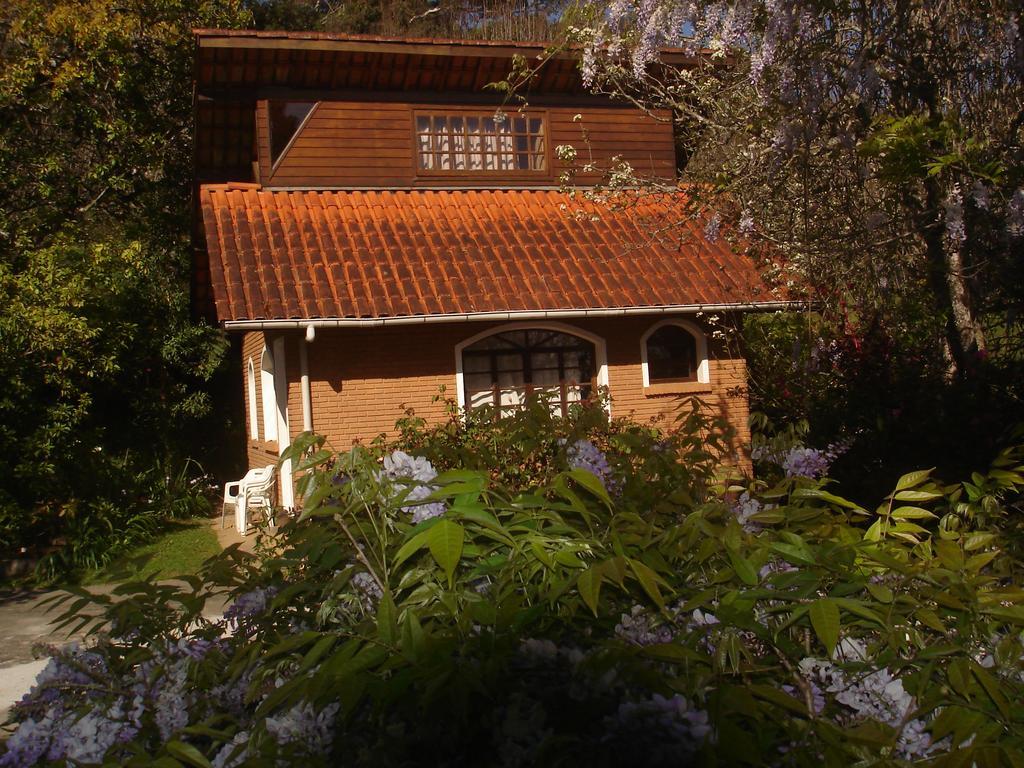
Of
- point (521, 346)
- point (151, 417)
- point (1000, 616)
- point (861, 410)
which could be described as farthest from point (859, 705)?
point (151, 417)

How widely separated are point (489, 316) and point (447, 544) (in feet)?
31.9

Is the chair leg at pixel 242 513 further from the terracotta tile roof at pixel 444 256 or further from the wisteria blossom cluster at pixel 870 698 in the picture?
the wisteria blossom cluster at pixel 870 698

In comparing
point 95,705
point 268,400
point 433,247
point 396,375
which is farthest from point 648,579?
point 268,400

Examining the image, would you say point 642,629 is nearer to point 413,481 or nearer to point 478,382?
point 413,481

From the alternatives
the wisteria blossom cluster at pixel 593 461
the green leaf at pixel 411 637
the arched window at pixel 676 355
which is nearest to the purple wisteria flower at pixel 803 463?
the wisteria blossom cluster at pixel 593 461

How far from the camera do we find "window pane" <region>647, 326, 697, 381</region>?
13469 mm

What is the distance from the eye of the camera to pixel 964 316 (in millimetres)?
9328

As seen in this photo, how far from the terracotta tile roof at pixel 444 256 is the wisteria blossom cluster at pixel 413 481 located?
340 inches

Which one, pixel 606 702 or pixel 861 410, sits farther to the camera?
A: pixel 861 410

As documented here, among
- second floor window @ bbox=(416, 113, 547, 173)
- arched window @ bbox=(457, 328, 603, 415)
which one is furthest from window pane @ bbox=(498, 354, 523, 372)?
second floor window @ bbox=(416, 113, 547, 173)

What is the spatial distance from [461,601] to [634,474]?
904 millimetres

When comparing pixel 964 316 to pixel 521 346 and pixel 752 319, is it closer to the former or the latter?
pixel 752 319

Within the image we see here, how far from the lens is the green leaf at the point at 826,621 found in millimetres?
1679

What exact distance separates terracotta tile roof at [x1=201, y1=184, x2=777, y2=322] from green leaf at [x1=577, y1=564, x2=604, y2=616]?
9333 millimetres
